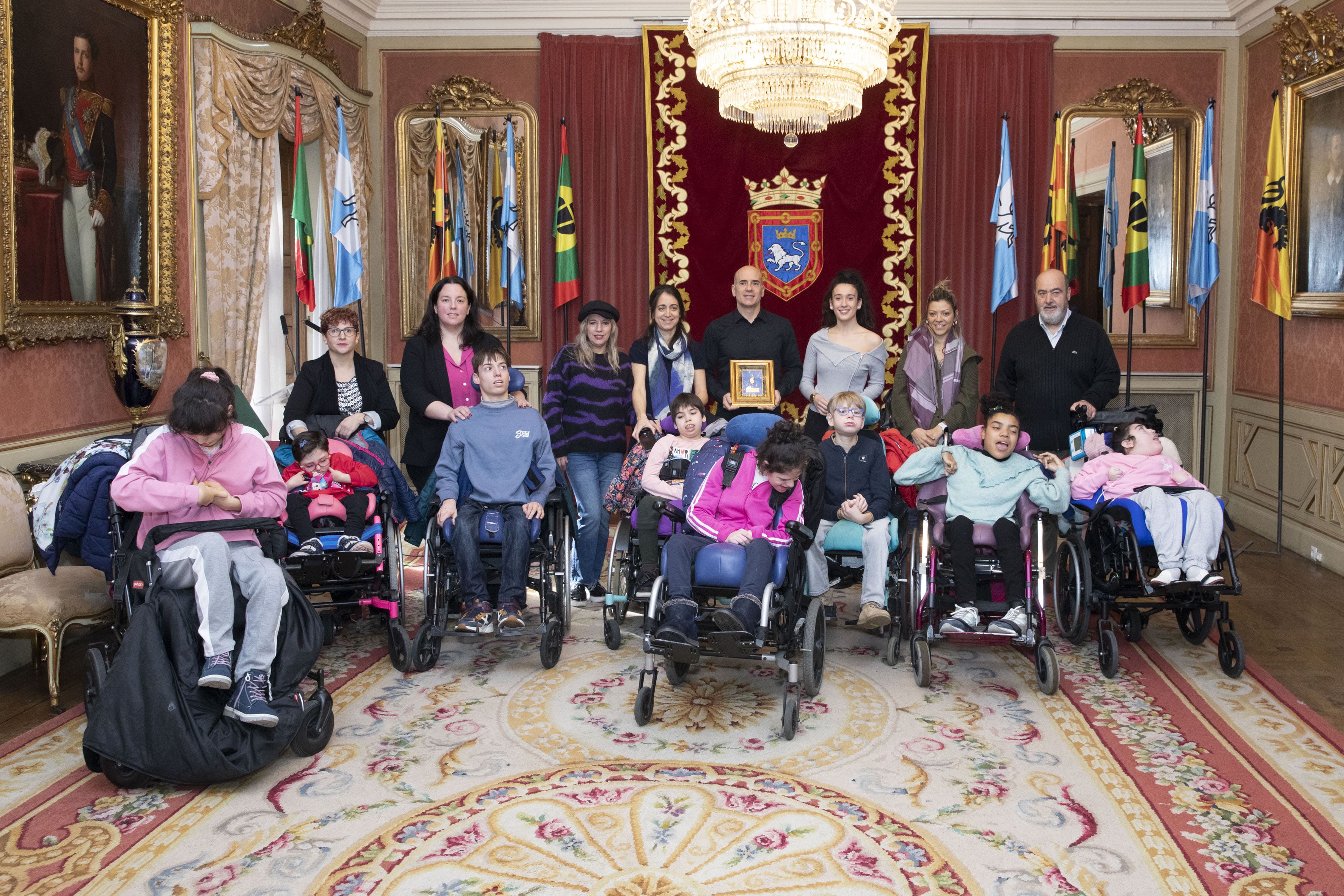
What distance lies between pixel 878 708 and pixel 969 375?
2058 mm

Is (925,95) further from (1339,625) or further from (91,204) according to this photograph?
(91,204)

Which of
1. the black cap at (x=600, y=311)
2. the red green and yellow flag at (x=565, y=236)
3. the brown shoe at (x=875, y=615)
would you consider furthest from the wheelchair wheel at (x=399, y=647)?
the red green and yellow flag at (x=565, y=236)

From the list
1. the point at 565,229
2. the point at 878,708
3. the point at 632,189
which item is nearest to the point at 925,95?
the point at 632,189

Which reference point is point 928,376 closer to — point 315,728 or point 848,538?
point 848,538

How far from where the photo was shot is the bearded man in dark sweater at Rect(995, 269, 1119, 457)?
5355 millimetres

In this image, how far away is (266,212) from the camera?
591cm

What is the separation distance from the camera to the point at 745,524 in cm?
403

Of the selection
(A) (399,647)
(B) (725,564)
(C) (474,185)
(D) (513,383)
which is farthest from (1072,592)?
(C) (474,185)

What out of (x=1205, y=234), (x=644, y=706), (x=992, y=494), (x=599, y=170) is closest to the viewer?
(x=644, y=706)

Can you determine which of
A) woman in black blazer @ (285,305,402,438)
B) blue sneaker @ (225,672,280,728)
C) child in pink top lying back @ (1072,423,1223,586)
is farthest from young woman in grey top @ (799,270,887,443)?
blue sneaker @ (225,672,280,728)

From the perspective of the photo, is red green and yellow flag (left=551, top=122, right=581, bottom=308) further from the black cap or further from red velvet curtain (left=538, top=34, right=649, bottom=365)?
the black cap

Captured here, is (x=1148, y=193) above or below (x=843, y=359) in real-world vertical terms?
above

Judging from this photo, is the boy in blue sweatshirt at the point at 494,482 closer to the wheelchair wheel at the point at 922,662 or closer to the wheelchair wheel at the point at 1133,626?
the wheelchair wheel at the point at 922,662

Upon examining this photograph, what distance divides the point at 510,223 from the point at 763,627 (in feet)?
14.0
